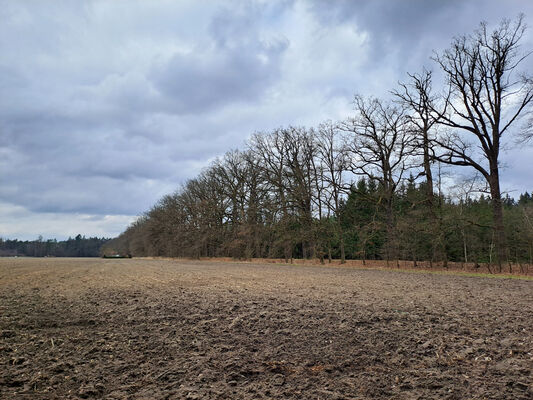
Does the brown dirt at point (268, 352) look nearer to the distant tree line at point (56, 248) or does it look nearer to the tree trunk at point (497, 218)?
the tree trunk at point (497, 218)

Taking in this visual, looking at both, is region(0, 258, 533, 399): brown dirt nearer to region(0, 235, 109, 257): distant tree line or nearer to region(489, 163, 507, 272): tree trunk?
region(489, 163, 507, 272): tree trunk

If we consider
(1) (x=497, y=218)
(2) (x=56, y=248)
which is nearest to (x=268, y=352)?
(1) (x=497, y=218)

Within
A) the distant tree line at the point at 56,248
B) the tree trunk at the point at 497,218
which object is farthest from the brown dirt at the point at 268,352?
the distant tree line at the point at 56,248

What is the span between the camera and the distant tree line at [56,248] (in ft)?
560

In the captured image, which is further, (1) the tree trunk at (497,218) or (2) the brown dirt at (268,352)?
(1) the tree trunk at (497,218)

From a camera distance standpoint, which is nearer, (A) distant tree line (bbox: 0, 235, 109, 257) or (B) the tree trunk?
(B) the tree trunk

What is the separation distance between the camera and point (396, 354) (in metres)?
5.24

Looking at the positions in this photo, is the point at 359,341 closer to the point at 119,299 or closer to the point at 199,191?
the point at 119,299

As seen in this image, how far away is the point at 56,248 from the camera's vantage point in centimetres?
17462

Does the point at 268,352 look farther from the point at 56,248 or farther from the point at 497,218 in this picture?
the point at 56,248

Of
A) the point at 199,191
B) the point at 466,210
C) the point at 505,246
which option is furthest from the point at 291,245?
the point at 199,191

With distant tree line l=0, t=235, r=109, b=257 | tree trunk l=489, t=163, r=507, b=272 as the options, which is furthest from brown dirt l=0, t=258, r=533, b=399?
distant tree line l=0, t=235, r=109, b=257

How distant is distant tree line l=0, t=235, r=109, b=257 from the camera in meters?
171

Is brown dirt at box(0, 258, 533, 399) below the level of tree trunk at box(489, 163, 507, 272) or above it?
below
